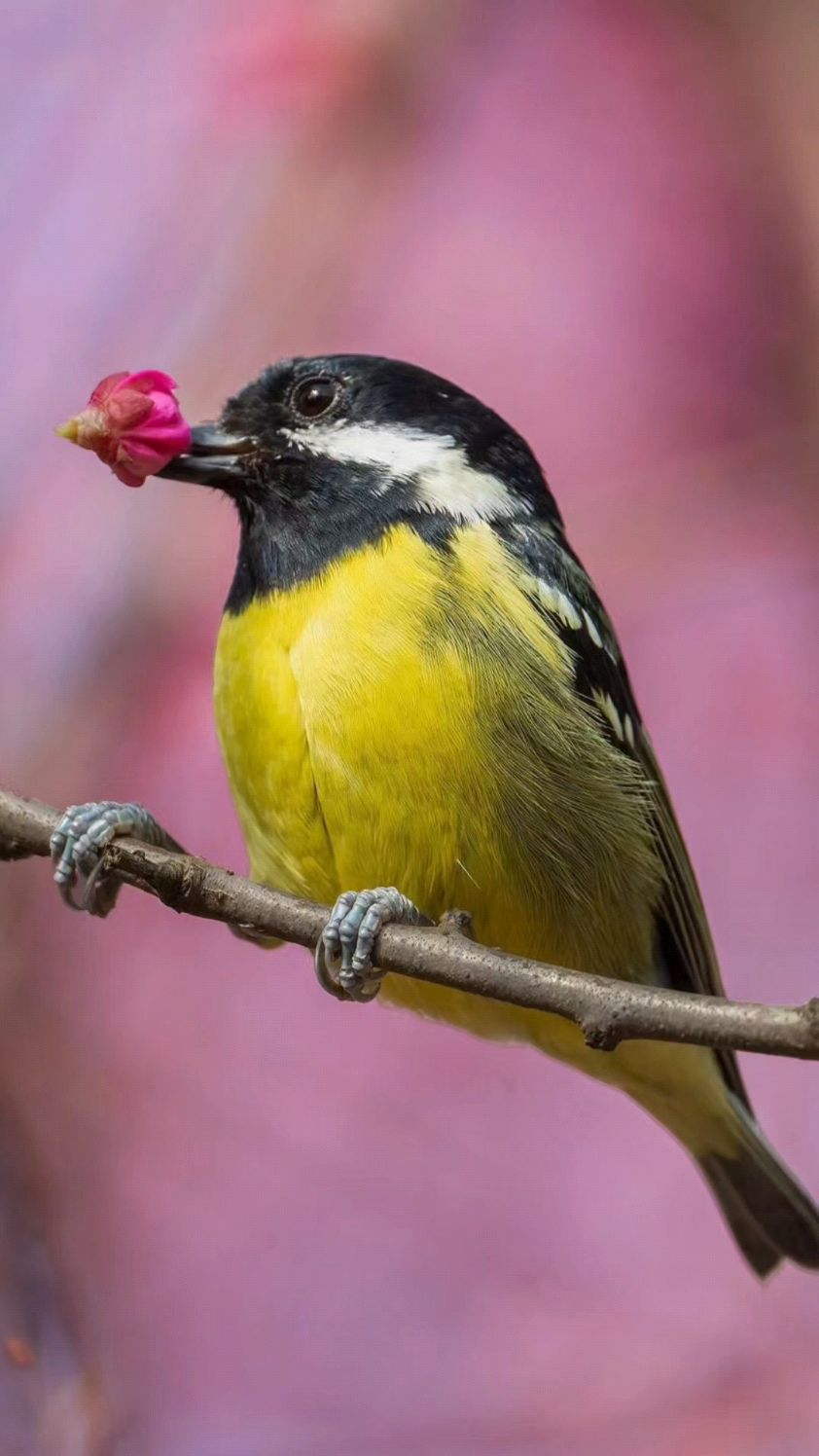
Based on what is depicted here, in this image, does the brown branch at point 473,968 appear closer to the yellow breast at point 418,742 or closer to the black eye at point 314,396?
the yellow breast at point 418,742

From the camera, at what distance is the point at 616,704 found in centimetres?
151

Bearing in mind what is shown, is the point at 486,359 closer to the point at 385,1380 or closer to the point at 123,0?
the point at 123,0

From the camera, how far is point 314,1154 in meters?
1.88

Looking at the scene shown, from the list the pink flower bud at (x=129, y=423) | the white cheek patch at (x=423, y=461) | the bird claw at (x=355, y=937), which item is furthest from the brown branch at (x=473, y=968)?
the white cheek patch at (x=423, y=461)

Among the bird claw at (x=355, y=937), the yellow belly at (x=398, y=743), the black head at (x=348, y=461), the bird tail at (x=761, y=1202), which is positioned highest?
the black head at (x=348, y=461)

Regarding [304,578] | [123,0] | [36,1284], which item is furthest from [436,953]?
[123,0]

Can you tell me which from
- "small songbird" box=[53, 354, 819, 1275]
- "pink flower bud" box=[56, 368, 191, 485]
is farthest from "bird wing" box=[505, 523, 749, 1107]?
"pink flower bud" box=[56, 368, 191, 485]

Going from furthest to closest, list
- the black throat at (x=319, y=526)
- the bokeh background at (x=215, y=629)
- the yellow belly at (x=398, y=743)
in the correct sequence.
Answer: the bokeh background at (x=215, y=629)
the black throat at (x=319, y=526)
the yellow belly at (x=398, y=743)

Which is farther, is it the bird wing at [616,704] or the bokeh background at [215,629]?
the bokeh background at [215,629]

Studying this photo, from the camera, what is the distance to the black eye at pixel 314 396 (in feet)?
4.81

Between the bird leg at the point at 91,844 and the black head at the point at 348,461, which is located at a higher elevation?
the black head at the point at 348,461

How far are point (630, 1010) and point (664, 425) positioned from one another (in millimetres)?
1233

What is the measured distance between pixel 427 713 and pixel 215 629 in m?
0.76

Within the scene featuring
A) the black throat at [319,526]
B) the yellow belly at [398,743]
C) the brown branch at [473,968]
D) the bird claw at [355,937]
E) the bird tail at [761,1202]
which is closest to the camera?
the brown branch at [473,968]
